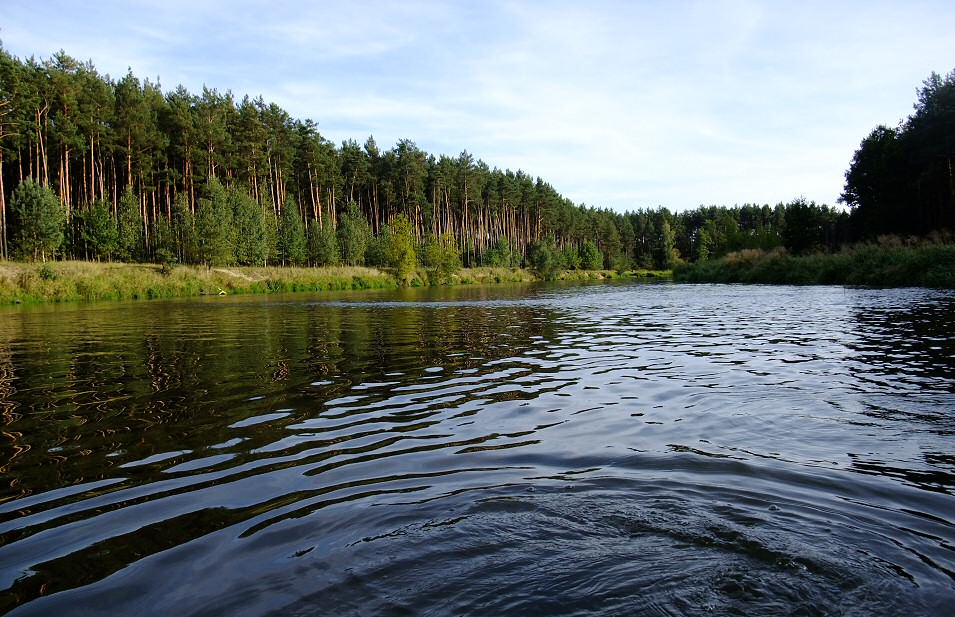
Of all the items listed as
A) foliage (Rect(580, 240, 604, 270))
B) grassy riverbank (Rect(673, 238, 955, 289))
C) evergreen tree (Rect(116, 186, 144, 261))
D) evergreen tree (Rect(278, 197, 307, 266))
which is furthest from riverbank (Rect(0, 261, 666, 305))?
foliage (Rect(580, 240, 604, 270))

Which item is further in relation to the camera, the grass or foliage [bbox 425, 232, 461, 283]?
foliage [bbox 425, 232, 461, 283]

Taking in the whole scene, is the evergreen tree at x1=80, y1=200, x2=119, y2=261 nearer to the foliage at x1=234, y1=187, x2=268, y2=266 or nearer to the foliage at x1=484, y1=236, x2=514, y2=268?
the foliage at x1=234, y1=187, x2=268, y2=266

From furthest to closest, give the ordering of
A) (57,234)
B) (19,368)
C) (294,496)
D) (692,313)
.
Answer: (57,234) < (692,313) < (19,368) < (294,496)

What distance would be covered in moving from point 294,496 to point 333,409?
334cm

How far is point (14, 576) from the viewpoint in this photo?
3506mm

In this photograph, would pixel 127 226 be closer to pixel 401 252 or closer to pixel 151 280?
pixel 151 280

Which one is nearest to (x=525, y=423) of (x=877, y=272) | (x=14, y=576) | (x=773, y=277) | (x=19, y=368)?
(x=14, y=576)

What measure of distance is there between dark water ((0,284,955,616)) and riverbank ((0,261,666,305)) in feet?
120

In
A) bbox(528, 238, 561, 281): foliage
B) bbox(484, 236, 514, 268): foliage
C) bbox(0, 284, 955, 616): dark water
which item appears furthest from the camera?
bbox(528, 238, 561, 281): foliage

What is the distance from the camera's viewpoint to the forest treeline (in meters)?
52.0

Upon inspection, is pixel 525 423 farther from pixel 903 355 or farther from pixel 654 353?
pixel 903 355

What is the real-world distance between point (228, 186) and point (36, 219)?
2506 cm

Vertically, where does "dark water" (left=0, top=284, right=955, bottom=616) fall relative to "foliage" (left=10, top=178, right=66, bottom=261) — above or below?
below

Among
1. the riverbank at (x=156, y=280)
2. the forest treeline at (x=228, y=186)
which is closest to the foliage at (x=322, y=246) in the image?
the forest treeline at (x=228, y=186)
